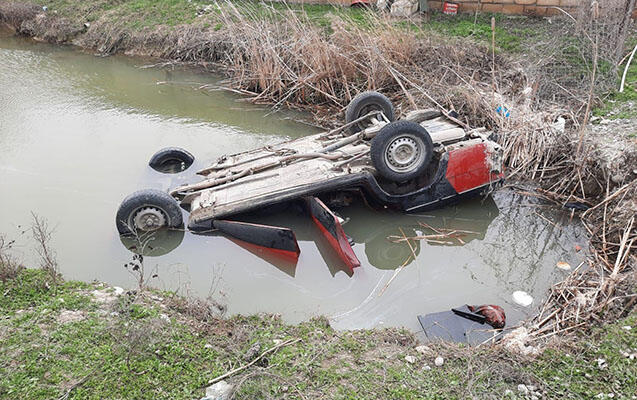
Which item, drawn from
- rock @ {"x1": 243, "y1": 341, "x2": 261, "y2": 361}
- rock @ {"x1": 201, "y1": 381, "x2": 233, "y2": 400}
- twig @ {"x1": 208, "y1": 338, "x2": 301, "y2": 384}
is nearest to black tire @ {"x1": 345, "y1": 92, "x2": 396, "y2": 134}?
twig @ {"x1": 208, "y1": 338, "x2": 301, "y2": 384}

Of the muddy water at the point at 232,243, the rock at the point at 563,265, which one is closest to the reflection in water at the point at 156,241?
the muddy water at the point at 232,243

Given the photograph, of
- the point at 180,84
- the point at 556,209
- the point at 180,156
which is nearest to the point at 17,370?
the point at 180,156

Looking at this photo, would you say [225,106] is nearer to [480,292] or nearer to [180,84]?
[180,84]

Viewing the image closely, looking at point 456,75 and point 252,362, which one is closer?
point 252,362

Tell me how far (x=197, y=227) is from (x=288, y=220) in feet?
4.14

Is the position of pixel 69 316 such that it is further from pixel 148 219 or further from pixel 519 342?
pixel 519 342

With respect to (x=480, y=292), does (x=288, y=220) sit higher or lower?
higher

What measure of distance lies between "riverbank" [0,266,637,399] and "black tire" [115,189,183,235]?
1616 mm

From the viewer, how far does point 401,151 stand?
6848 mm

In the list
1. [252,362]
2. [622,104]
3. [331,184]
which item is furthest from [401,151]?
[622,104]

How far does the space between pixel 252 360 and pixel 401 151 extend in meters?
3.56

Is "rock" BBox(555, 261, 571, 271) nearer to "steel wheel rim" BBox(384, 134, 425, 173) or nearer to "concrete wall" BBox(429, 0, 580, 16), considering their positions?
"steel wheel rim" BBox(384, 134, 425, 173)

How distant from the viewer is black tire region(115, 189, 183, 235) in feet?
21.3

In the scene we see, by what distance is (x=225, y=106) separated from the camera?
11.1 m
